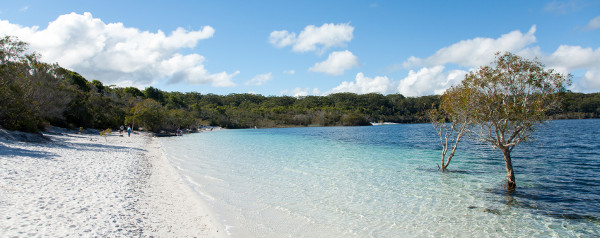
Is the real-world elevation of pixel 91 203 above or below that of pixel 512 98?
below

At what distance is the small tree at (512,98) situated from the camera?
1223 cm

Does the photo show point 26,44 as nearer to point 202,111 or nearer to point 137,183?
point 137,183

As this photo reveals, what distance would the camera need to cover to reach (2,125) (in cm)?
2478

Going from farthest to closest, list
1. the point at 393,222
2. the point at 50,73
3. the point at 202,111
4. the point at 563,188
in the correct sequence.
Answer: the point at 202,111 → the point at 50,73 → the point at 563,188 → the point at 393,222

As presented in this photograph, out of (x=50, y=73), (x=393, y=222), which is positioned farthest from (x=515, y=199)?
(x=50, y=73)

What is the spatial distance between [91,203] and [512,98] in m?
16.0

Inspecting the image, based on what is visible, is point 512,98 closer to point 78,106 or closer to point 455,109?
point 455,109

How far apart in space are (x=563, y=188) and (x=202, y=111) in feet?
446

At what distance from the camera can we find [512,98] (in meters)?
13.2

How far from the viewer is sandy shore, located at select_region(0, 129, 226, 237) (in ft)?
23.0

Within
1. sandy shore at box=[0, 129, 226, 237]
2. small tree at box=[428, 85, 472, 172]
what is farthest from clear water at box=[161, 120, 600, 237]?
small tree at box=[428, 85, 472, 172]

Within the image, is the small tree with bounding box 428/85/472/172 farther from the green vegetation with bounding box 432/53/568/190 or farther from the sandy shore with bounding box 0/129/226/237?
the sandy shore with bounding box 0/129/226/237

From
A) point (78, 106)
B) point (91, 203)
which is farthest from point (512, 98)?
point (78, 106)

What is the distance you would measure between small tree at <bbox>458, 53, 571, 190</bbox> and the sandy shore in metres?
11.6
